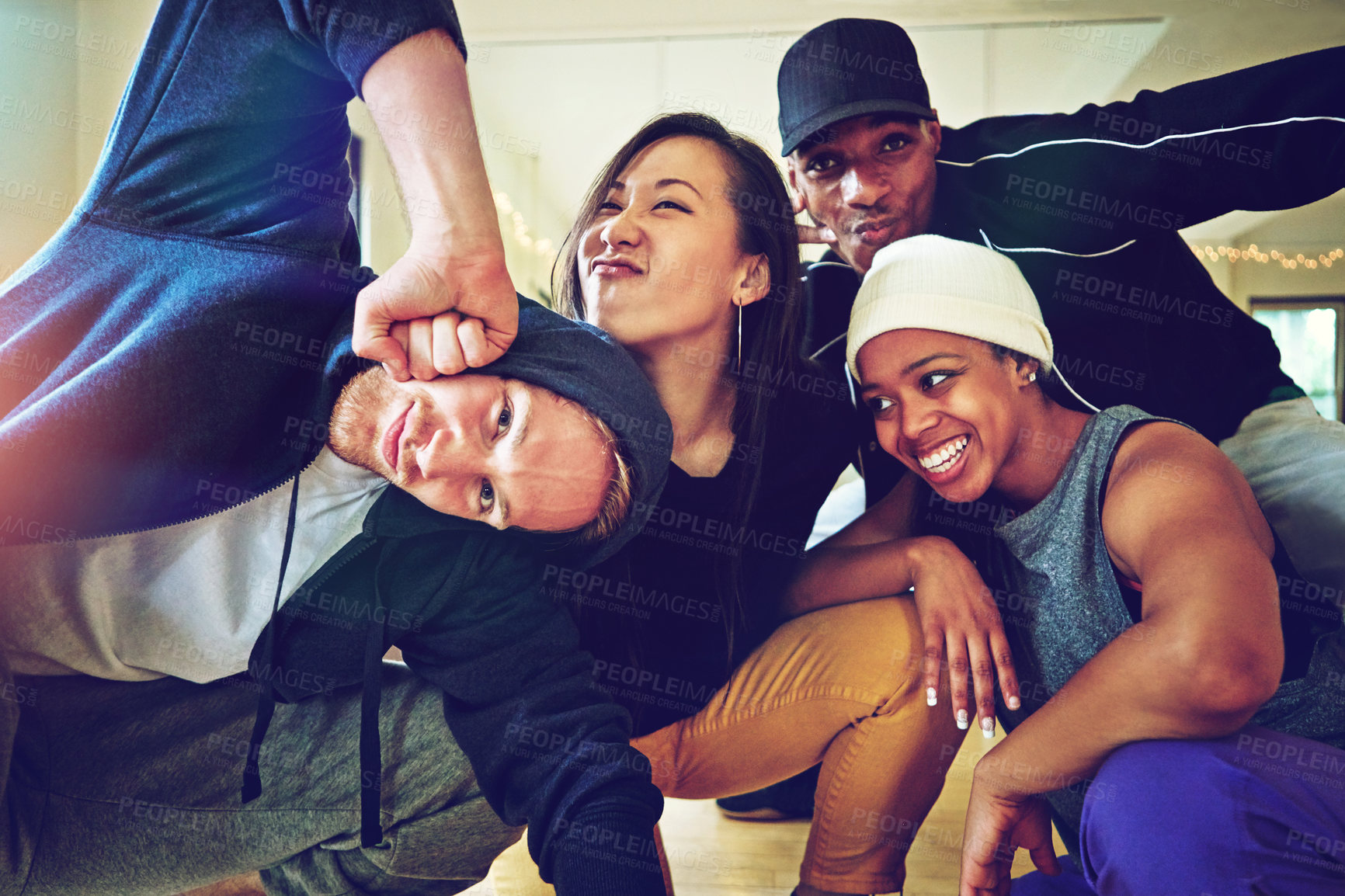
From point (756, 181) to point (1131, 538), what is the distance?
74 centimetres

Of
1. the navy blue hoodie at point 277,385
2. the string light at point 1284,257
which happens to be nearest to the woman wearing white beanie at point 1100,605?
the navy blue hoodie at point 277,385

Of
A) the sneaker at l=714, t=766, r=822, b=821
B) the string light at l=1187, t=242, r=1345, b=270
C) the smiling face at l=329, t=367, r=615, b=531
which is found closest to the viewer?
the smiling face at l=329, t=367, r=615, b=531

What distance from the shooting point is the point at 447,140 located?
76 cm

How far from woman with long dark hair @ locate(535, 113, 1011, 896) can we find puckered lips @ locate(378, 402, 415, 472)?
11.2 inches

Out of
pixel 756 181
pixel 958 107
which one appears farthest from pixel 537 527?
pixel 958 107

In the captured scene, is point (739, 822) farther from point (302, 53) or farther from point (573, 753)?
point (302, 53)

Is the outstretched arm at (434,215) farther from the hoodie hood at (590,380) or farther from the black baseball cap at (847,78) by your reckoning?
the black baseball cap at (847,78)

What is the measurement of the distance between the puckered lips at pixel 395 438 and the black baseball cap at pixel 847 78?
91 centimetres

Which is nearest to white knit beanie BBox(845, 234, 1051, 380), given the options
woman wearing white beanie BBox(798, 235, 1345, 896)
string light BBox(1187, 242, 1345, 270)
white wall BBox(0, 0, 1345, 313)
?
woman wearing white beanie BBox(798, 235, 1345, 896)

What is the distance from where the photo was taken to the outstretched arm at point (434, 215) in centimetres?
76

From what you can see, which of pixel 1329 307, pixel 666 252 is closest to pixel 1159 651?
pixel 666 252

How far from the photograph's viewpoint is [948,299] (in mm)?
1093

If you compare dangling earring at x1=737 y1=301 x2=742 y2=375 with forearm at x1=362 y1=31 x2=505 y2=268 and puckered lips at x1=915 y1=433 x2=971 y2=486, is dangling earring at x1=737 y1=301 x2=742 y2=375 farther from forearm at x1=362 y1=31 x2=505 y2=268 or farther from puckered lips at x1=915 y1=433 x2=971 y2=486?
forearm at x1=362 y1=31 x2=505 y2=268

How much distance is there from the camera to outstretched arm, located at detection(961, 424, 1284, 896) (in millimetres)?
848
